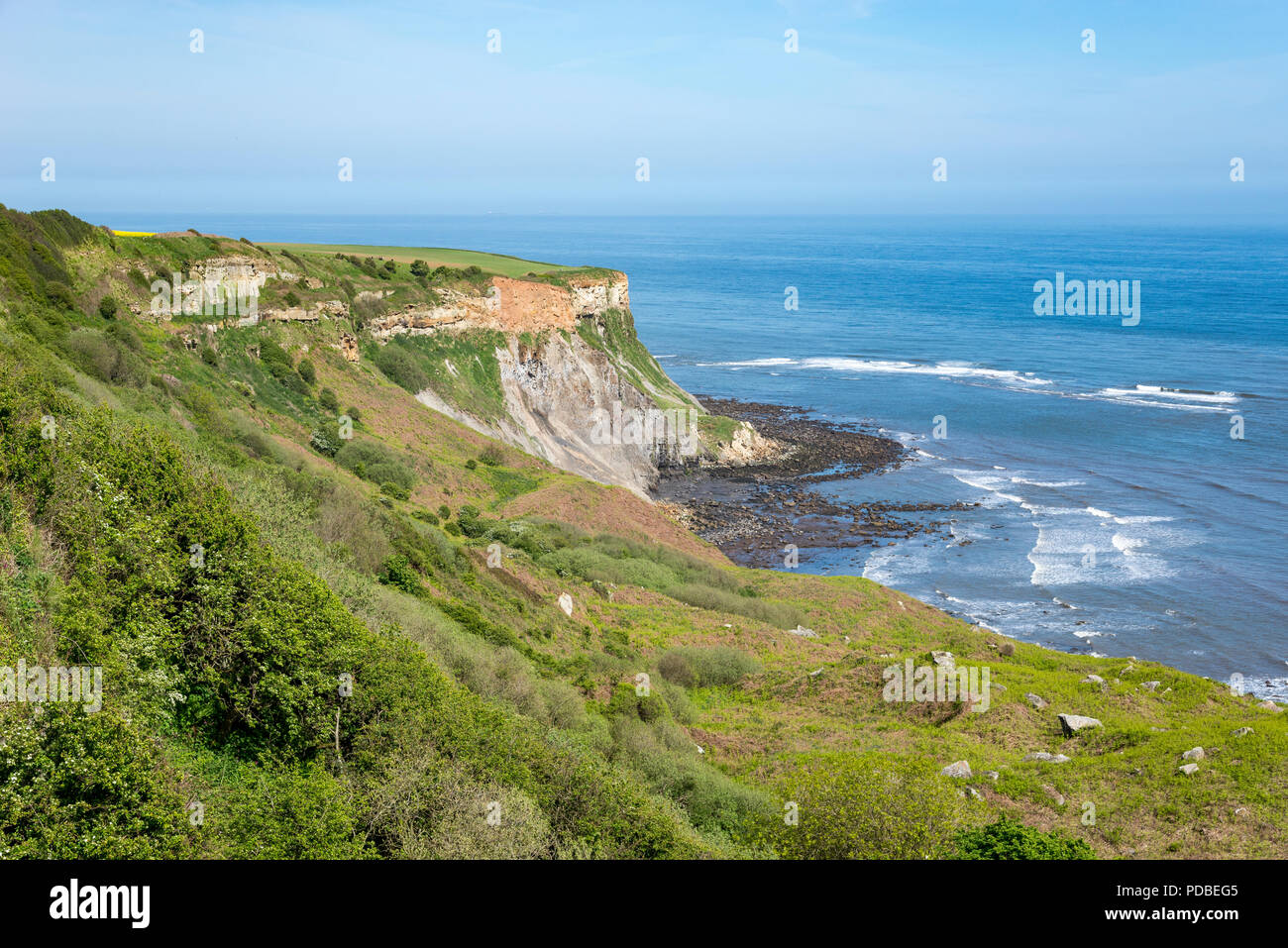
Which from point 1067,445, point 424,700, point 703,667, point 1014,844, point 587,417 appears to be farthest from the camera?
point 1067,445

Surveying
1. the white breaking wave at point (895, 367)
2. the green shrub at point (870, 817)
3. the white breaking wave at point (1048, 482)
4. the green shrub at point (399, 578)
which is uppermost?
the white breaking wave at point (895, 367)

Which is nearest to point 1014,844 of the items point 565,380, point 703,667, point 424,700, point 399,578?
point 424,700

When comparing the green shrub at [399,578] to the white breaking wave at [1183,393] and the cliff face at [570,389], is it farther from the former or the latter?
the white breaking wave at [1183,393]

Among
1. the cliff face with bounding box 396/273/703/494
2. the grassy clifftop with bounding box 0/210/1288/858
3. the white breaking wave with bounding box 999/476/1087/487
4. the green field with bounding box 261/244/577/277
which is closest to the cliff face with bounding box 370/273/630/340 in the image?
the cliff face with bounding box 396/273/703/494

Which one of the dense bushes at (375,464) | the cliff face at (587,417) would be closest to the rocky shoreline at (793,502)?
the cliff face at (587,417)

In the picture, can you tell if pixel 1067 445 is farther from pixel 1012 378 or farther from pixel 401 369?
pixel 401 369

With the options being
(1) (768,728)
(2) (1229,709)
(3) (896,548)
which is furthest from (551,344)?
(2) (1229,709)
